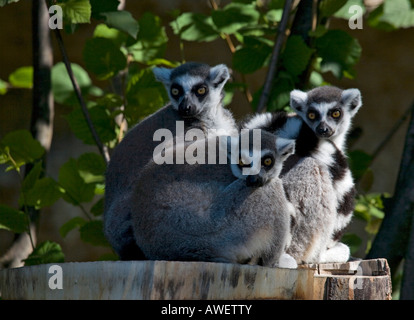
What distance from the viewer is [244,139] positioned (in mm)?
2998

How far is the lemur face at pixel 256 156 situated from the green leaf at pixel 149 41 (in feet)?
7.75

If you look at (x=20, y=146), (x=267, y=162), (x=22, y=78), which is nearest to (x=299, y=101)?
(x=267, y=162)

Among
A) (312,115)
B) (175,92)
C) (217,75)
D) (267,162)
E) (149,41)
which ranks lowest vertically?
(267,162)

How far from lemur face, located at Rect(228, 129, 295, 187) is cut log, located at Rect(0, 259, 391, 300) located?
49cm

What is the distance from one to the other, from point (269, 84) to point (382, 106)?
340 cm

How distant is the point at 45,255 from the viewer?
4.52 meters

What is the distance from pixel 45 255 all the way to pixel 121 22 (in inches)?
71.4

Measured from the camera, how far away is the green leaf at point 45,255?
4.49 metres

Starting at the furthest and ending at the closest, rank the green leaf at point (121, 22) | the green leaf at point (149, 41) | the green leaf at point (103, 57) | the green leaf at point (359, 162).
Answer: the green leaf at point (149, 41)
the green leaf at point (359, 162)
the green leaf at point (103, 57)
the green leaf at point (121, 22)

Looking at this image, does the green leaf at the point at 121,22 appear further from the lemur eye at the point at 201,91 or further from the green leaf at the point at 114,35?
the green leaf at the point at 114,35

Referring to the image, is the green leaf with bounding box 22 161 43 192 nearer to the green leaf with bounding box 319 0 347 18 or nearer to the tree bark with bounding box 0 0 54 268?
the tree bark with bounding box 0 0 54 268

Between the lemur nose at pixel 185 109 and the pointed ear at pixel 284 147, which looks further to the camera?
the lemur nose at pixel 185 109

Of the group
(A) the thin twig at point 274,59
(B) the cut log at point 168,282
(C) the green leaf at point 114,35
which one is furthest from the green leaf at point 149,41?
(B) the cut log at point 168,282

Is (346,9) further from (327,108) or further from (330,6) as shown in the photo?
(327,108)
